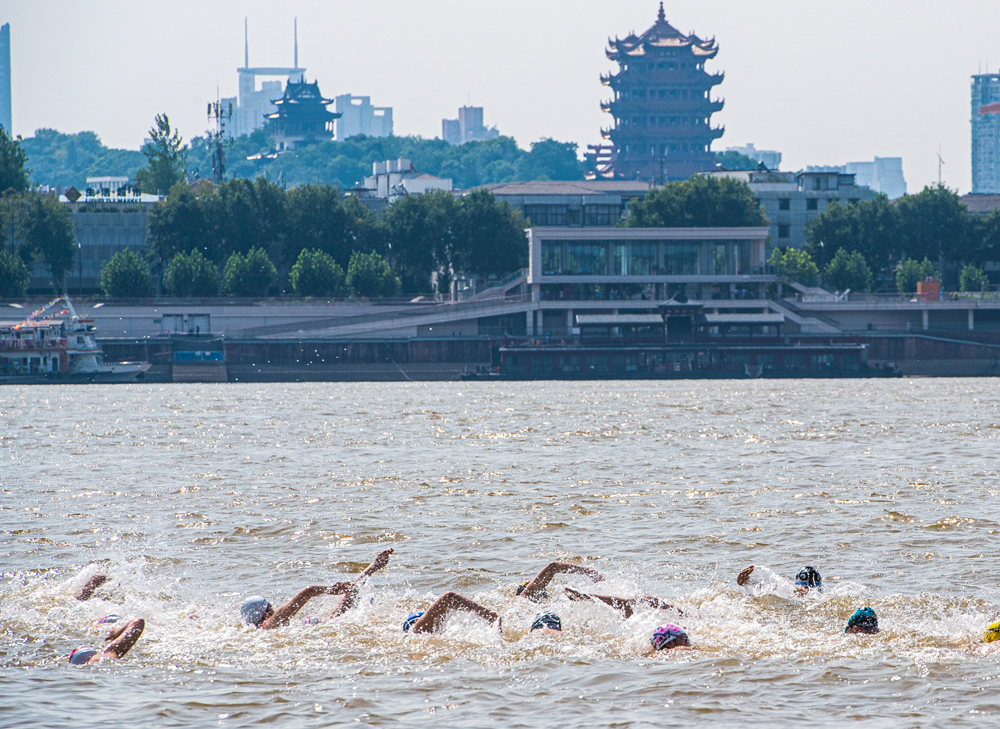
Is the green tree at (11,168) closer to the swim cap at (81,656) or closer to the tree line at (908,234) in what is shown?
the tree line at (908,234)

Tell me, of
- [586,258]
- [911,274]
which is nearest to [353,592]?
[586,258]

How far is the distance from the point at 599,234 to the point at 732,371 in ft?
74.8

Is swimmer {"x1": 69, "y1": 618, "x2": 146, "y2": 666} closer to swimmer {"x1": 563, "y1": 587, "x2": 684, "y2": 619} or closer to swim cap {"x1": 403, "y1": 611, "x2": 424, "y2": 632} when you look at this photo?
swim cap {"x1": 403, "y1": 611, "x2": 424, "y2": 632}

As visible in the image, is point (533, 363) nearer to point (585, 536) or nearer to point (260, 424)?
point (260, 424)

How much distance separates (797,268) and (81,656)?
122 meters

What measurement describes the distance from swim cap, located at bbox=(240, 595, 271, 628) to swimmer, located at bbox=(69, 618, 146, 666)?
1576 millimetres

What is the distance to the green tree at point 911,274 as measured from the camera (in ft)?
436

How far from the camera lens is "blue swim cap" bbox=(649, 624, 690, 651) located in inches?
781

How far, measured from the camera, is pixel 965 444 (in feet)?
171

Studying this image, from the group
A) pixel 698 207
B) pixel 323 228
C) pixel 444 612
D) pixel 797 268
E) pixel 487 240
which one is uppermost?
pixel 698 207

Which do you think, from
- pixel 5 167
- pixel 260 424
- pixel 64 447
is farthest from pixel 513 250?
pixel 64 447

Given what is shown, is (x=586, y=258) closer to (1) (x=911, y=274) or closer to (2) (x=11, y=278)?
(1) (x=911, y=274)

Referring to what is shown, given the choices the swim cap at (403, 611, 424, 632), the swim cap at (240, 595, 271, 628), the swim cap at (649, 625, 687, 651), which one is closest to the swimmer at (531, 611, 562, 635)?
the swim cap at (649, 625, 687, 651)

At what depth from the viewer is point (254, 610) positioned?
21.2 metres
